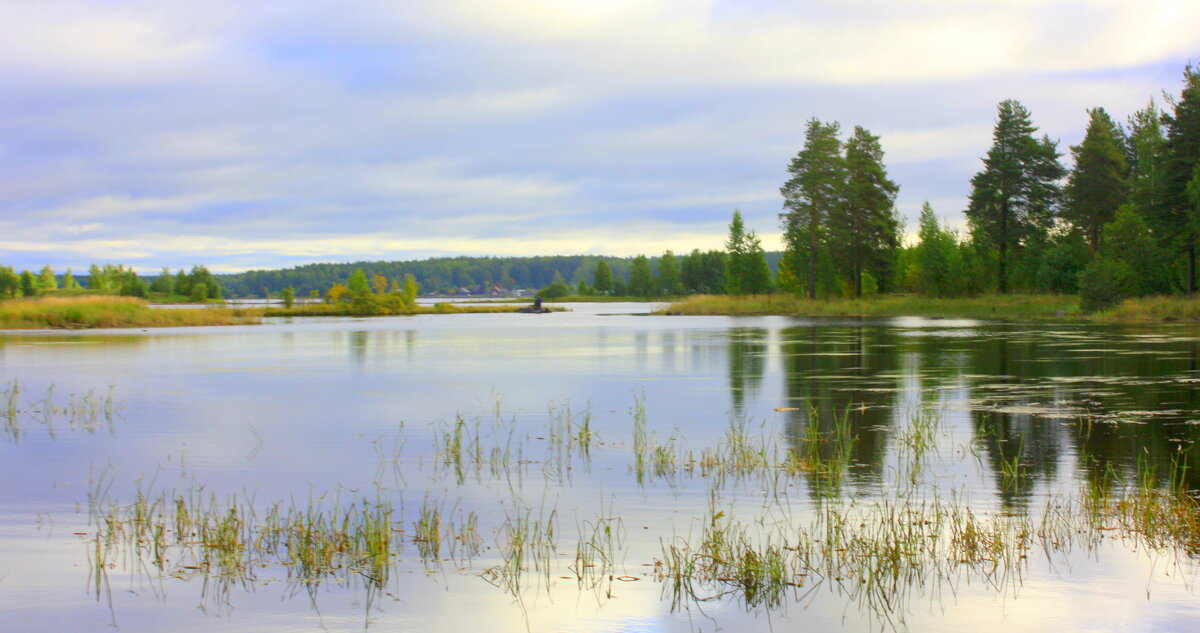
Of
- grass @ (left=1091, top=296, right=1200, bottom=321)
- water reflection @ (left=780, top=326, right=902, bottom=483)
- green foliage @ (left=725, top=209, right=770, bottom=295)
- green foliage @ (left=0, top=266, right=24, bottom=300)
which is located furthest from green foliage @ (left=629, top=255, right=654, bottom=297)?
water reflection @ (left=780, top=326, right=902, bottom=483)

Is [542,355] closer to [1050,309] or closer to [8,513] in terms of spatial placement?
[8,513]

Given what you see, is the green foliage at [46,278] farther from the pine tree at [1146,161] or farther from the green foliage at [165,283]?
the pine tree at [1146,161]

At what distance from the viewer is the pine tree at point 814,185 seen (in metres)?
77.9

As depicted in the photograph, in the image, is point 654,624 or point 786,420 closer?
point 654,624

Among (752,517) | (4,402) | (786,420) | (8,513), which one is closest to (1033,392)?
(786,420)

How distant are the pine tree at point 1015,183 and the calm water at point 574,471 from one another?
4132 cm

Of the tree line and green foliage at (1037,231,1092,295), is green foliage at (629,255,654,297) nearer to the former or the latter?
the tree line

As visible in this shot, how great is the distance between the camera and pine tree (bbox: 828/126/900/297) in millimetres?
77312

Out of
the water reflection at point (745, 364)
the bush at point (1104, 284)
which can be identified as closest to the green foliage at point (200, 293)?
the water reflection at point (745, 364)

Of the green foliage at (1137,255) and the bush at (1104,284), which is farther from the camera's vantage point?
the green foliage at (1137,255)

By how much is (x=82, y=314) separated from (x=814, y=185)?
54929 millimetres

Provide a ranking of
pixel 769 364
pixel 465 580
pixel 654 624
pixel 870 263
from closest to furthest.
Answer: pixel 654 624 < pixel 465 580 < pixel 769 364 < pixel 870 263

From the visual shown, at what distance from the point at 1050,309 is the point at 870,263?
18968 mm

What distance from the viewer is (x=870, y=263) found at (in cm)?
7900
